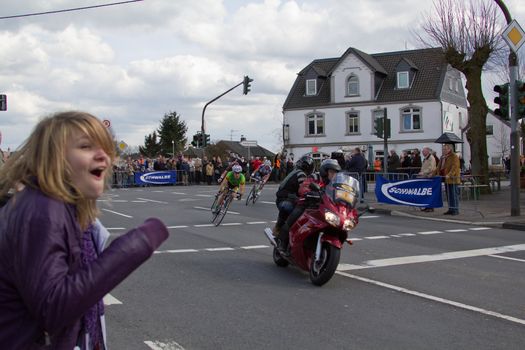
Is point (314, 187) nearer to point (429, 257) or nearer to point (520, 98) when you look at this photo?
point (429, 257)

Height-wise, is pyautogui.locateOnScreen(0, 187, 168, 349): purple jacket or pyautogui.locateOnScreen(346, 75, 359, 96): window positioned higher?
pyautogui.locateOnScreen(346, 75, 359, 96): window

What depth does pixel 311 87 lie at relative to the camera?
56.4 metres

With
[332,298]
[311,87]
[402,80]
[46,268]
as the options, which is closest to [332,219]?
[332,298]

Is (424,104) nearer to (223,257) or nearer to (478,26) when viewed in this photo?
(478,26)

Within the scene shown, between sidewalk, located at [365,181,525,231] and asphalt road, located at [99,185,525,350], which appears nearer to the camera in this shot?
asphalt road, located at [99,185,525,350]

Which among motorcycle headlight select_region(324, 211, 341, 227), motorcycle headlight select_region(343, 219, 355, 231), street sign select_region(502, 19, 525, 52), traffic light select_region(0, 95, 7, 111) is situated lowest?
motorcycle headlight select_region(343, 219, 355, 231)

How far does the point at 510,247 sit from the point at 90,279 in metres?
10.1

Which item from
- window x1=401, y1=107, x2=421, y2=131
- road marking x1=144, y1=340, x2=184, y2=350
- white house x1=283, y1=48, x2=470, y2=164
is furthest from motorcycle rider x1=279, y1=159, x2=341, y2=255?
window x1=401, y1=107, x2=421, y2=131

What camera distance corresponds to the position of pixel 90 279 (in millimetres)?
1774

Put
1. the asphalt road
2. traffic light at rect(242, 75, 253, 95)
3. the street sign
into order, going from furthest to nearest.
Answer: traffic light at rect(242, 75, 253, 95)
the street sign
the asphalt road

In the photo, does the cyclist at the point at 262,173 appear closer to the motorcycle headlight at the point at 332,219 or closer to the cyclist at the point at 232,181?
the cyclist at the point at 232,181

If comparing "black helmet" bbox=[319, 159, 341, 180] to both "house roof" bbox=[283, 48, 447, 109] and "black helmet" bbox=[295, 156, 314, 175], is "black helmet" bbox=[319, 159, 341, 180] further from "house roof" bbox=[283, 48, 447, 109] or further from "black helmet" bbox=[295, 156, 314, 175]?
"house roof" bbox=[283, 48, 447, 109]

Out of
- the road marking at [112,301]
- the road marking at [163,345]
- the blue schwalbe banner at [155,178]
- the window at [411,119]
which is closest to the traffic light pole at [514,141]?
the road marking at [112,301]

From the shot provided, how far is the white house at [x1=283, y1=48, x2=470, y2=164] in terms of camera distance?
5131 centimetres
